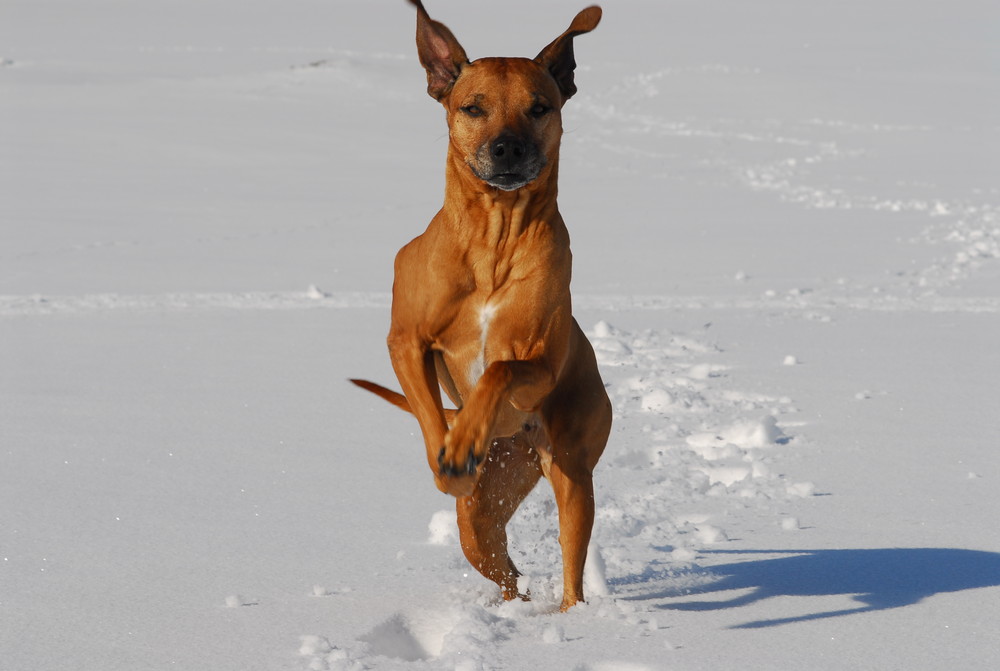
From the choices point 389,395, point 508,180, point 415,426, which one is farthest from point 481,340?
point 415,426

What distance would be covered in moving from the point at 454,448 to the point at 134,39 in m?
38.8

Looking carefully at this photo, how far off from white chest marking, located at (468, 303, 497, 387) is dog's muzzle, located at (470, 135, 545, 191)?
0.37 metres

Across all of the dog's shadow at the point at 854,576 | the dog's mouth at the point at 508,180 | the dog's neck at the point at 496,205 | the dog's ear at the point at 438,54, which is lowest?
the dog's shadow at the point at 854,576

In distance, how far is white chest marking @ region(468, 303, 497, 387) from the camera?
3.76 meters

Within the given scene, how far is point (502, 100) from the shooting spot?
3.72m

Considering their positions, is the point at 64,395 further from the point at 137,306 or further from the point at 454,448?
the point at 454,448

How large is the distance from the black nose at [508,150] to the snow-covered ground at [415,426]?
53.7 inches

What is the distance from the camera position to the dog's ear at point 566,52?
3852mm

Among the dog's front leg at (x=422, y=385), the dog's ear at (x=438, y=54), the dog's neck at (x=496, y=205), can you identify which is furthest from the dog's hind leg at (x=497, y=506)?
the dog's ear at (x=438, y=54)

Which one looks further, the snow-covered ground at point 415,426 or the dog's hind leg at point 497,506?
the dog's hind leg at point 497,506

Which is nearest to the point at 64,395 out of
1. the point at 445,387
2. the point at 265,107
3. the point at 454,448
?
the point at 445,387

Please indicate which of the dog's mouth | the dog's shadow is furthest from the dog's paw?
the dog's shadow

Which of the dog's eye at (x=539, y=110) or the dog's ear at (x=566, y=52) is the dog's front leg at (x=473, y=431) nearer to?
the dog's eye at (x=539, y=110)

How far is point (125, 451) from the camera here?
5.46 metres
